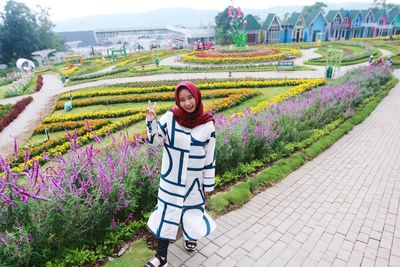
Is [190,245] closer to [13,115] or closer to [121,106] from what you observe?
[121,106]

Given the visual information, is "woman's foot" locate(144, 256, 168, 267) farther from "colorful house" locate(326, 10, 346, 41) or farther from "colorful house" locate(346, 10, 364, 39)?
"colorful house" locate(346, 10, 364, 39)

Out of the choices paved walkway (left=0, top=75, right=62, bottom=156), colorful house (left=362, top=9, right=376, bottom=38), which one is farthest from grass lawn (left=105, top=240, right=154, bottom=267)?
colorful house (left=362, top=9, right=376, bottom=38)

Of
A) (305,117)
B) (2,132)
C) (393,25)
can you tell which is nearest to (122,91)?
(2,132)

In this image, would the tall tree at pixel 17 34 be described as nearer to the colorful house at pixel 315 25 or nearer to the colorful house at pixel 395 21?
the colorful house at pixel 315 25

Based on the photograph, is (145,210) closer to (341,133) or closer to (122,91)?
(341,133)

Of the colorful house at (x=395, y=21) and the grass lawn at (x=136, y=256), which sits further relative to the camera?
the colorful house at (x=395, y=21)

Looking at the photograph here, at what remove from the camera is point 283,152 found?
546 centimetres

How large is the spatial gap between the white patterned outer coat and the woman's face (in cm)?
18

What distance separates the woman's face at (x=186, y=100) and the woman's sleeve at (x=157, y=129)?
0.77 ft

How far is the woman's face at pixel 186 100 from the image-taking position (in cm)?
224

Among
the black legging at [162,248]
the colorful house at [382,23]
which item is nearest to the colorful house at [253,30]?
the colorful house at [382,23]

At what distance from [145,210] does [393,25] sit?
56307 millimetres

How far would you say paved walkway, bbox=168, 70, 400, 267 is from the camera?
291 centimetres

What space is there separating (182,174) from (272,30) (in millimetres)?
45659
